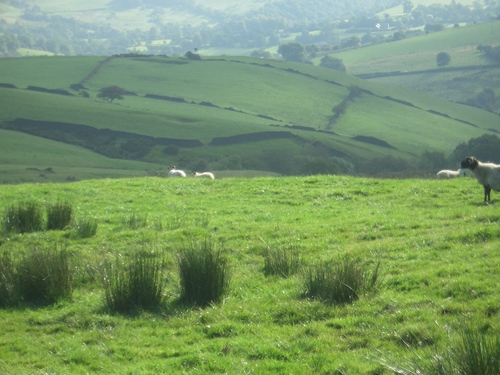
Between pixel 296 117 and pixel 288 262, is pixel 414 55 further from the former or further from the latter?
pixel 288 262

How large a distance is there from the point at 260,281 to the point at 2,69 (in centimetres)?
10706

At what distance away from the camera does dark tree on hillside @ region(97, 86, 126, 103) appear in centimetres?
9619

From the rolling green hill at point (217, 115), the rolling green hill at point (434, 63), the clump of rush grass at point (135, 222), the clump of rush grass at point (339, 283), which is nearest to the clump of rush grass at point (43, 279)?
the clump of rush grass at point (339, 283)

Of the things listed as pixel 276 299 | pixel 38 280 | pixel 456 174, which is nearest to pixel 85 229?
pixel 38 280

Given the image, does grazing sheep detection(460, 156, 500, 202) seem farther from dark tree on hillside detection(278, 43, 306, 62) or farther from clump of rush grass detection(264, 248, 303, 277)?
dark tree on hillside detection(278, 43, 306, 62)

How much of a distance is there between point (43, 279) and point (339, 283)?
479 cm

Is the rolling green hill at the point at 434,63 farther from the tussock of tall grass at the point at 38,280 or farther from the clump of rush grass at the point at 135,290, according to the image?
the clump of rush grass at the point at 135,290

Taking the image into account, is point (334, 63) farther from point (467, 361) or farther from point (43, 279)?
point (467, 361)

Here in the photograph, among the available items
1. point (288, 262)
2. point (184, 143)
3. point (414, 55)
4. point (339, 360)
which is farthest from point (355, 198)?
point (414, 55)

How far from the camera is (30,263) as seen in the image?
11.0m

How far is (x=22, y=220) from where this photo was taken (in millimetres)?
16031

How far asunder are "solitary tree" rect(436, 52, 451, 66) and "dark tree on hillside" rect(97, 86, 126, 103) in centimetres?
7360

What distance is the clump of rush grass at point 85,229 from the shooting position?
15.3m

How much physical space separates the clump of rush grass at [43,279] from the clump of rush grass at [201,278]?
6.79 ft
